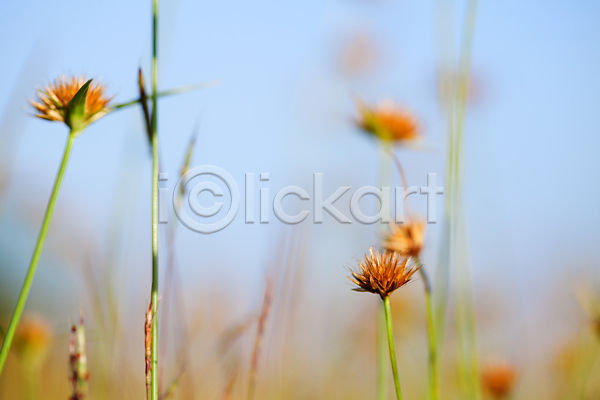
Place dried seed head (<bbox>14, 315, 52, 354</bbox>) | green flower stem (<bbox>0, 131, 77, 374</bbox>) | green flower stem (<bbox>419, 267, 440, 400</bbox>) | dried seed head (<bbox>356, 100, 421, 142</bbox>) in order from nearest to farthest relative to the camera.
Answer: green flower stem (<bbox>0, 131, 77, 374</bbox>) → green flower stem (<bbox>419, 267, 440, 400</bbox>) → dried seed head (<bbox>14, 315, 52, 354</bbox>) → dried seed head (<bbox>356, 100, 421, 142</bbox>)

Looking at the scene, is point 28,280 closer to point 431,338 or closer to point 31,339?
point 431,338

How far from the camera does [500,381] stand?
1.06m

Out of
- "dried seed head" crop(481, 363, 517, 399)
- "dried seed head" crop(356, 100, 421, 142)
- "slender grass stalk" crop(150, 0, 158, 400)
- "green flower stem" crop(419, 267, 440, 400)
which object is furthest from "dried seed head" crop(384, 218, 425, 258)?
"dried seed head" crop(356, 100, 421, 142)

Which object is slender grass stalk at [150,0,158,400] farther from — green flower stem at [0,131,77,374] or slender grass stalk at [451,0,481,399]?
slender grass stalk at [451,0,481,399]

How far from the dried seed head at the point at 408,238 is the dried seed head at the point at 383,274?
0.47 ft

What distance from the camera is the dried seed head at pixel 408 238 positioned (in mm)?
725

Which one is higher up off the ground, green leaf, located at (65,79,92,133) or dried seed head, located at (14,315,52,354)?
green leaf, located at (65,79,92,133)

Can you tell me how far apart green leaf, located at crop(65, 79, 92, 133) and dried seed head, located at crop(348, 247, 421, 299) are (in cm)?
38

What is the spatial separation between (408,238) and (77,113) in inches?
20.1

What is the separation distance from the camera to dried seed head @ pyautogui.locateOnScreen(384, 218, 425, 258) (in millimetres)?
725

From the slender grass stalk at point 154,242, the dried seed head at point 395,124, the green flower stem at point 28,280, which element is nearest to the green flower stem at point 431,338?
the slender grass stalk at point 154,242

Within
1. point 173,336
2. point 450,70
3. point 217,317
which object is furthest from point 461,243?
point 217,317

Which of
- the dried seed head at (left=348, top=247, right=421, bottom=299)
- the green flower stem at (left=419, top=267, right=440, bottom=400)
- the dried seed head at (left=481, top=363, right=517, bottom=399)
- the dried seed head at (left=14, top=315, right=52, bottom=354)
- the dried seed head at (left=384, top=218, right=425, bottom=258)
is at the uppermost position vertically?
the dried seed head at (left=384, top=218, right=425, bottom=258)

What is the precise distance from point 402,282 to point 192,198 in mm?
652
